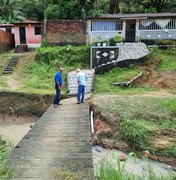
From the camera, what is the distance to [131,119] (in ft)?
31.2

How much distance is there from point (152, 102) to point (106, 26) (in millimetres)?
13165

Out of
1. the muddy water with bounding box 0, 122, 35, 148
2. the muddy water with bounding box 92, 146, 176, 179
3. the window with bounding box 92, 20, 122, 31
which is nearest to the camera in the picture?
the muddy water with bounding box 92, 146, 176, 179

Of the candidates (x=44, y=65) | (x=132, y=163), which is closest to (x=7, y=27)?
(x=44, y=65)

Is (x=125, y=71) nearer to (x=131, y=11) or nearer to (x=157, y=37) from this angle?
(x=157, y=37)

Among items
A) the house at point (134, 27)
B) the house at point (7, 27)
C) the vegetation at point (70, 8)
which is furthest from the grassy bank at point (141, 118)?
the house at point (7, 27)

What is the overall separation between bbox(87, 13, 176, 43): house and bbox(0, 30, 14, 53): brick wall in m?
8.28

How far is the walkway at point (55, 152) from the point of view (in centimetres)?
492

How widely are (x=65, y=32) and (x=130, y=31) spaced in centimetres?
550

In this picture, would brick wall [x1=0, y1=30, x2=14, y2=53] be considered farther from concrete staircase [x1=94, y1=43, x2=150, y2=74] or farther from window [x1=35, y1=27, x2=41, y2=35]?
concrete staircase [x1=94, y1=43, x2=150, y2=74]

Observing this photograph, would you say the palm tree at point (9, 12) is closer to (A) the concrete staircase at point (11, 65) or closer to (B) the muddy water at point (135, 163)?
(A) the concrete staircase at point (11, 65)

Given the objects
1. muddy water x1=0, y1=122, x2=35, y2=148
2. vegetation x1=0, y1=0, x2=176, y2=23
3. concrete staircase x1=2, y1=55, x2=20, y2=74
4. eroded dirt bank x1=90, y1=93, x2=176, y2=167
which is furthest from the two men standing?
vegetation x1=0, y1=0, x2=176, y2=23

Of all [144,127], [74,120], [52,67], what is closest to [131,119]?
[144,127]

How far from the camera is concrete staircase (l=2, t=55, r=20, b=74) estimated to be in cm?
1994

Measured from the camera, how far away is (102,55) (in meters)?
19.8
